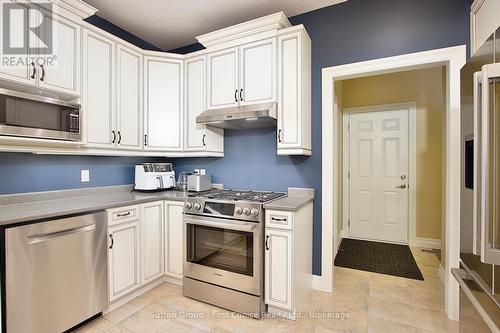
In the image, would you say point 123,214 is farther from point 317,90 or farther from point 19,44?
point 317,90

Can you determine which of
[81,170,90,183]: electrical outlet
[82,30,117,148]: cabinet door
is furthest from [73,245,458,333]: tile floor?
[82,30,117,148]: cabinet door

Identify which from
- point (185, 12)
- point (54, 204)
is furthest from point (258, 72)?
point (54, 204)

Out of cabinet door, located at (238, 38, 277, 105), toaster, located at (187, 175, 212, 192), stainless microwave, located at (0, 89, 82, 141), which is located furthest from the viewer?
toaster, located at (187, 175, 212, 192)

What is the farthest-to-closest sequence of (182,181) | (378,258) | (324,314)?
(378,258), (182,181), (324,314)

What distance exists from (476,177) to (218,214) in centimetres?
174

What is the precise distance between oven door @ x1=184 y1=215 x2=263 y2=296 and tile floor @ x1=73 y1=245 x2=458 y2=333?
0.26 meters

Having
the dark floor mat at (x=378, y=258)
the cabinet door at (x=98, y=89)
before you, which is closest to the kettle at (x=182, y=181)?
the cabinet door at (x=98, y=89)

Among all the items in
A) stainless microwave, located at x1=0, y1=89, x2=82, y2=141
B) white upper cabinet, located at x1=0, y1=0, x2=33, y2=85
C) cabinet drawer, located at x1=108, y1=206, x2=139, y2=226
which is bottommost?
cabinet drawer, located at x1=108, y1=206, x2=139, y2=226

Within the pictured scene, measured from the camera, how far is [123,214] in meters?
2.18

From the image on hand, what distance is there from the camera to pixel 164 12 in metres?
2.60

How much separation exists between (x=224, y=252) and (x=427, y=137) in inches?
138

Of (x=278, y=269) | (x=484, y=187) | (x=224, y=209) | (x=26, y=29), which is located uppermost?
(x=26, y=29)

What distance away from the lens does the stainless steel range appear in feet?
6.69

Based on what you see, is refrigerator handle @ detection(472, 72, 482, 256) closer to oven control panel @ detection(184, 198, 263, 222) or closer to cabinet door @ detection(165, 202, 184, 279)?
oven control panel @ detection(184, 198, 263, 222)
